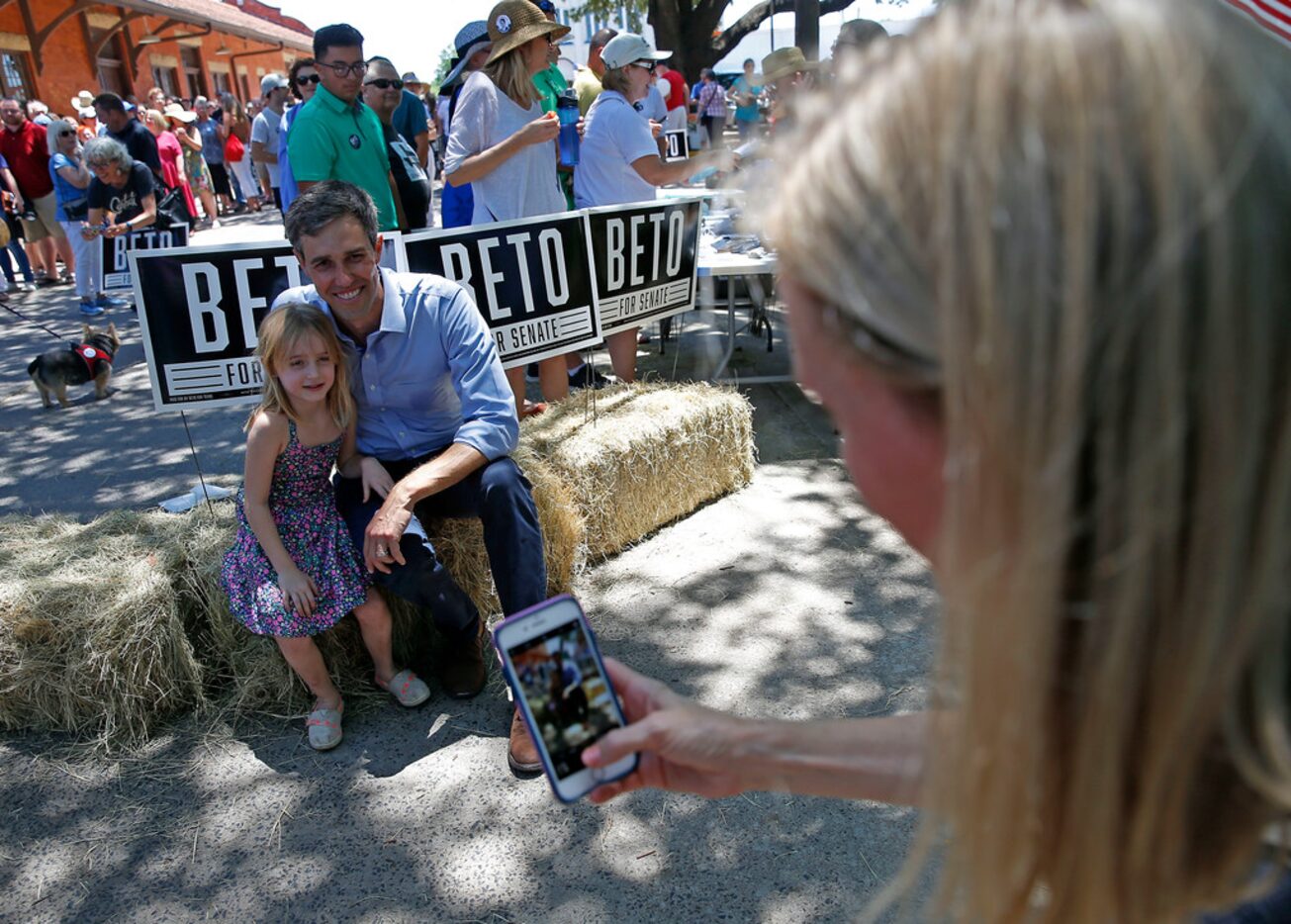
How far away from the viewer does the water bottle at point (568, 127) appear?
5652mm

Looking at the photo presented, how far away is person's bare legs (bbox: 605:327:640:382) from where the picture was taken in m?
5.36

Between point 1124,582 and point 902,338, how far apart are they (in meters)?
0.20

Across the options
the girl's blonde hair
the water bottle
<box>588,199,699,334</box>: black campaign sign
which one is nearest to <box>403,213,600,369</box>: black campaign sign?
<box>588,199,699,334</box>: black campaign sign

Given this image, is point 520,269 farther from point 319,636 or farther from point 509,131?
point 319,636

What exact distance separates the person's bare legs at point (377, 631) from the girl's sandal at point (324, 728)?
212 millimetres

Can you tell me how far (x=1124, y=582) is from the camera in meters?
0.55

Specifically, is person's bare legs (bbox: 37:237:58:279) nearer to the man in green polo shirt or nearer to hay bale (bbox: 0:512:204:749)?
the man in green polo shirt

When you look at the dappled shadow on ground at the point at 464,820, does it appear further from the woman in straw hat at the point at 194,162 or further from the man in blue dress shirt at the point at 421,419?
the woman in straw hat at the point at 194,162

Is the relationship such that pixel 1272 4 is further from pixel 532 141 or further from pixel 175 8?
pixel 175 8

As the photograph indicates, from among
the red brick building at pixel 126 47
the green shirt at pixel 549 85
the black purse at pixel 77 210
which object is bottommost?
the black purse at pixel 77 210

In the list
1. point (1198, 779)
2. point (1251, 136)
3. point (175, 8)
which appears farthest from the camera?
point (175, 8)

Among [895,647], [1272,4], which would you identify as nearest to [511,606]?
[895,647]

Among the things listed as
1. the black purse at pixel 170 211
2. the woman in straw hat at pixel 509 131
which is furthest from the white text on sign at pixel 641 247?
the black purse at pixel 170 211

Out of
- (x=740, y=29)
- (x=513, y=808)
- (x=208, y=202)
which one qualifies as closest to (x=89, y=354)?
(x=513, y=808)
